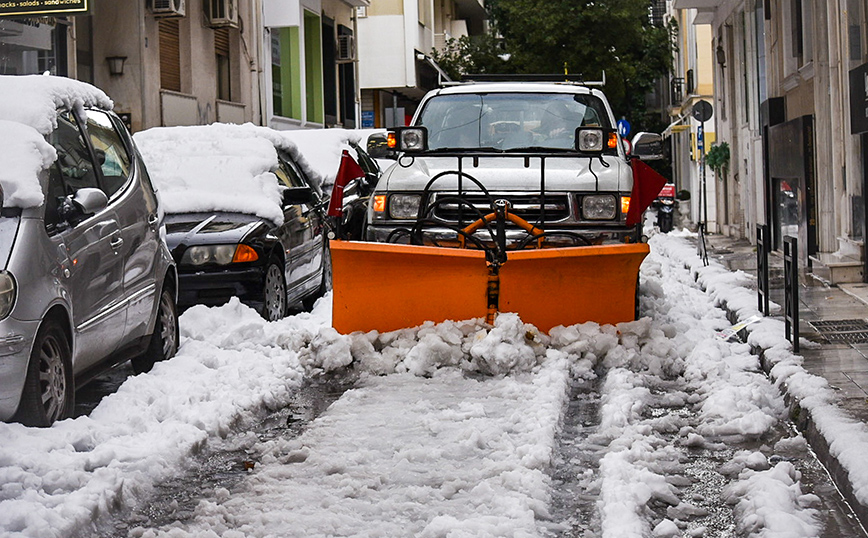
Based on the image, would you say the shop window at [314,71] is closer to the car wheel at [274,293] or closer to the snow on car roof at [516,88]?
the snow on car roof at [516,88]

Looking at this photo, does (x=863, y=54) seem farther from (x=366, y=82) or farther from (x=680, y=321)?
(x=366, y=82)

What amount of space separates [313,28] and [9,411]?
99.6ft

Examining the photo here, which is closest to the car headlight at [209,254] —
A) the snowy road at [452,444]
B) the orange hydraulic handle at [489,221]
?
the snowy road at [452,444]

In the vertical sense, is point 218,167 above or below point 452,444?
above

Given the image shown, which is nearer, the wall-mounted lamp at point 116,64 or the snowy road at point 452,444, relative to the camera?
A: the snowy road at point 452,444

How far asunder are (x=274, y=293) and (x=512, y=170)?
2.45 metres

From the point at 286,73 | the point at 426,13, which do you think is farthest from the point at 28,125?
the point at 426,13

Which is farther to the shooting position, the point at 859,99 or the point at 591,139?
the point at 859,99

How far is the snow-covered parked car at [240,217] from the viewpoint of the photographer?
1037cm

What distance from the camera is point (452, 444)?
241 inches

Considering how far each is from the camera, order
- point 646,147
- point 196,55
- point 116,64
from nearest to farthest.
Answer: point 646,147
point 116,64
point 196,55

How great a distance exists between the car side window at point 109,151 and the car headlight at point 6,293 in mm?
1869

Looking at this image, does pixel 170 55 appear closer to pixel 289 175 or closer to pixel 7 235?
pixel 289 175

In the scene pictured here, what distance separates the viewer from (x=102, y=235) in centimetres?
734
